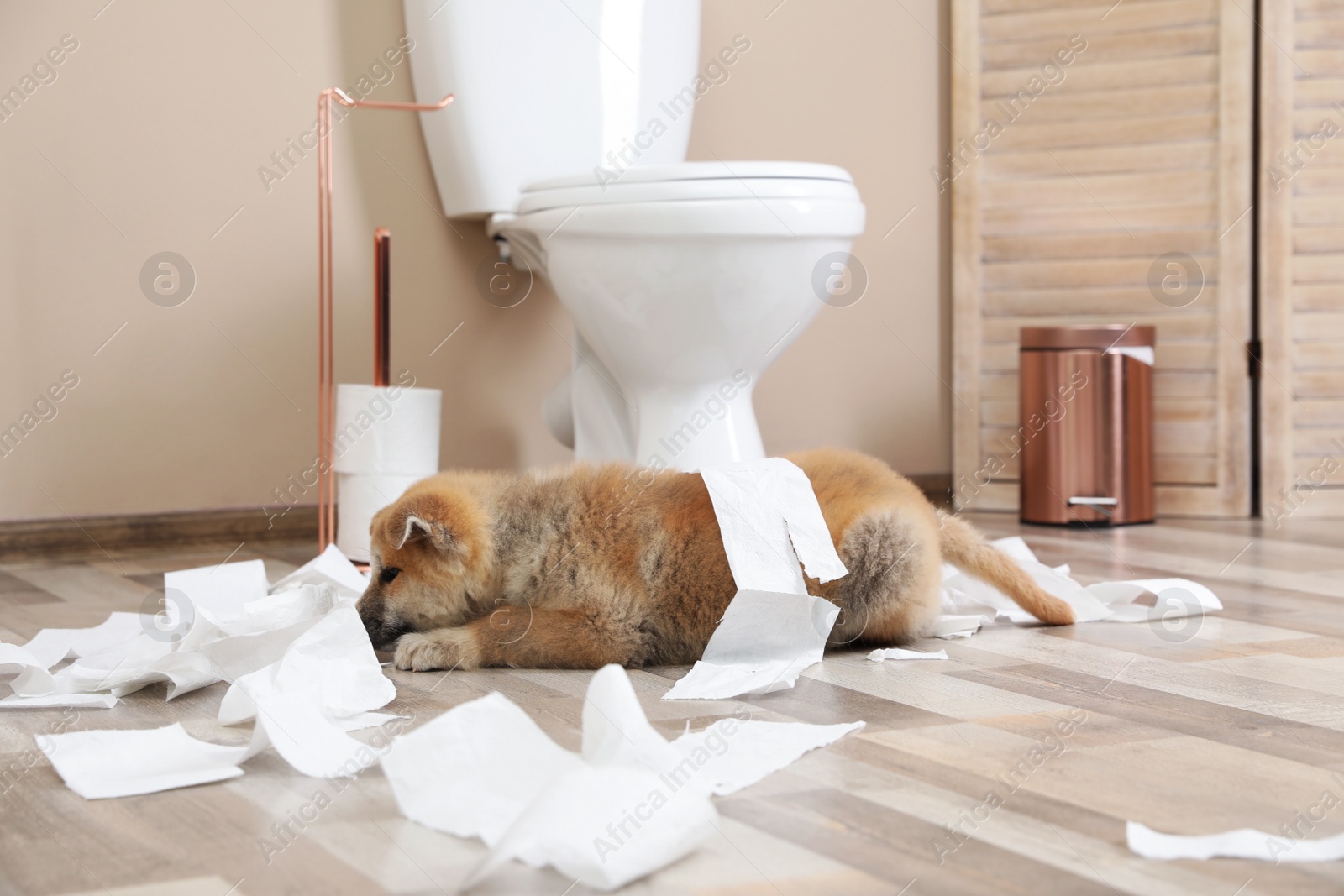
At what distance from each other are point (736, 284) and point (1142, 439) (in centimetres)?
141

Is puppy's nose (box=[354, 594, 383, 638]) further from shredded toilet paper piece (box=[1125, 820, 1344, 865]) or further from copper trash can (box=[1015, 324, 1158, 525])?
copper trash can (box=[1015, 324, 1158, 525])

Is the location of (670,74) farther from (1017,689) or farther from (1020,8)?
(1017,689)

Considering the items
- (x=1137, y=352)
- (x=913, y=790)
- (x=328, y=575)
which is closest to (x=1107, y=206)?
(x=1137, y=352)

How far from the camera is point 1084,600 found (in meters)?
1.84

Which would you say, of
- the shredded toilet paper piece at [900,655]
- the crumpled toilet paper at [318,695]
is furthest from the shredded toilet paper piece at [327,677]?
the shredded toilet paper piece at [900,655]

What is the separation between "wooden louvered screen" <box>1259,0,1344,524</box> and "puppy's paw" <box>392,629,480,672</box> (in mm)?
2299

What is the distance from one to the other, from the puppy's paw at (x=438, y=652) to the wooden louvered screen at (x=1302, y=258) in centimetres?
230

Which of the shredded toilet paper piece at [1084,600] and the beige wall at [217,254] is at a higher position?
the beige wall at [217,254]

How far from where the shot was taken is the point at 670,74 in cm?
284

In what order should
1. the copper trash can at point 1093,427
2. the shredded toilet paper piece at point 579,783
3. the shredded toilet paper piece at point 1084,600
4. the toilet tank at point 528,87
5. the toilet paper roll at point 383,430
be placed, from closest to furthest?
1. the shredded toilet paper piece at point 579,783
2. the shredded toilet paper piece at point 1084,600
3. the toilet paper roll at point 383,430
4. the toilet tank at point 528,87
5. the copper trash can at point 1093,427

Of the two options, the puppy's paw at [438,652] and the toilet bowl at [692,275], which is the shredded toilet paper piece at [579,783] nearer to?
the puppy's paw at [438,652]

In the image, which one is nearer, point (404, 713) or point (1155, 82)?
point (404, 713)

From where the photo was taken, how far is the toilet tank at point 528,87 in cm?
263

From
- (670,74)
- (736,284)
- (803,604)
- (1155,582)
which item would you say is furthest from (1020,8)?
(803,604)
